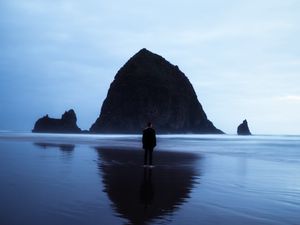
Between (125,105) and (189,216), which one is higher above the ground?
(125,105)

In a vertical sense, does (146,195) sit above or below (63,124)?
below

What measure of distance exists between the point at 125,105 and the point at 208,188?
181625 millimetres

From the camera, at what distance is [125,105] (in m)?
193

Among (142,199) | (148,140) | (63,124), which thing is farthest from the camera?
(63,124)

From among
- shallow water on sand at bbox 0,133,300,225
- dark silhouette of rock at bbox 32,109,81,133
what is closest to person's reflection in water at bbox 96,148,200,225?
shallow water on sand at bbox 0,133,300,225

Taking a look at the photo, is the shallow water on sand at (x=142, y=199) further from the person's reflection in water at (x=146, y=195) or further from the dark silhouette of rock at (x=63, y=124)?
the dark silhouette of rock at (x=63, y=124)

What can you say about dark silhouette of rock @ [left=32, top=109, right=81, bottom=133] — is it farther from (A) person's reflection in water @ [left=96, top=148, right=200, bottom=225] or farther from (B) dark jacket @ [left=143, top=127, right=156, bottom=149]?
(A) person's reflection in water @ [left=96, top=148, right=200, bottom=225]

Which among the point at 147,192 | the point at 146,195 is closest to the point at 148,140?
the point at 147,192

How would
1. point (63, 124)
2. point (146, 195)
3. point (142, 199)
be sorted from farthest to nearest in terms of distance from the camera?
point (63, 124) < point (146, 195) < point (142, 199)

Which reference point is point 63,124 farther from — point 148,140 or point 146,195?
point 146,195

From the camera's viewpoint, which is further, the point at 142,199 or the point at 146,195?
the point at 146,195

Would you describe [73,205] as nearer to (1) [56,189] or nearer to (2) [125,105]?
(1) [56,189]

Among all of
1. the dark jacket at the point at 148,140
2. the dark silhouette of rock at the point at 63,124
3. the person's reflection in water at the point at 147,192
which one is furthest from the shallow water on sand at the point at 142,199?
the dark silhouette of rock at the point at 63,124

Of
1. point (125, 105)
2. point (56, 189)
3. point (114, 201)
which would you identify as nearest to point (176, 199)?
point (114, 201)
